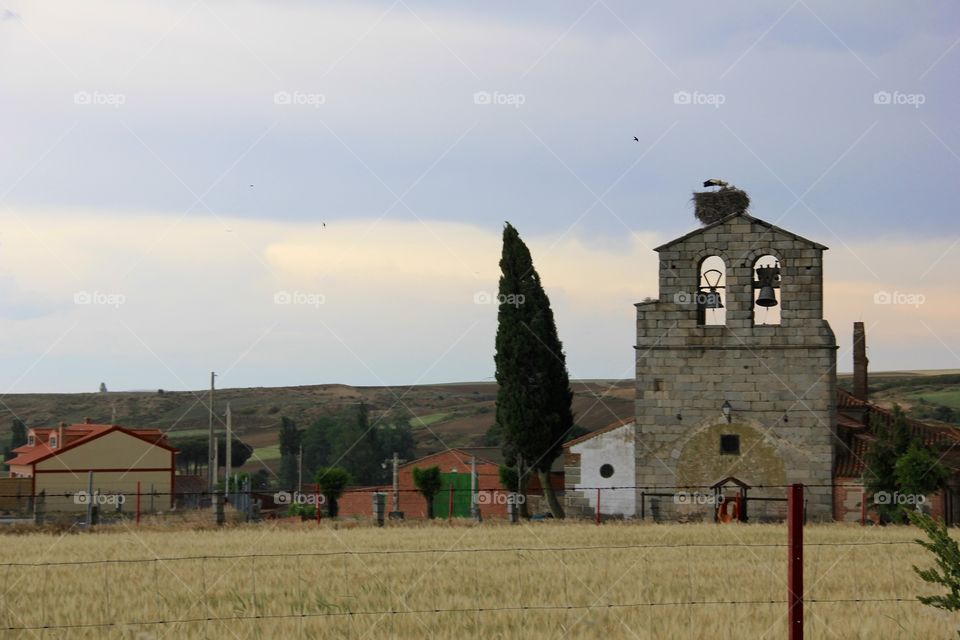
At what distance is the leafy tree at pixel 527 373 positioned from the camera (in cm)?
4162

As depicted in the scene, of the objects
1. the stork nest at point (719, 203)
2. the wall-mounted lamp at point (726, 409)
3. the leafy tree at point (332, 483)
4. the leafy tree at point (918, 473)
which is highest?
the stork nest at point (719, 203)

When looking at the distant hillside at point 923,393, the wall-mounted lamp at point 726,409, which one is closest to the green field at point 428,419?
the distant hillside at point 923,393

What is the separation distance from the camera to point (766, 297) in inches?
1454

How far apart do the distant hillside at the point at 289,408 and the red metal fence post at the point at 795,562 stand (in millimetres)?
106019

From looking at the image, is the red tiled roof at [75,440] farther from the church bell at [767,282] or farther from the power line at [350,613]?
the power line at [350,613]

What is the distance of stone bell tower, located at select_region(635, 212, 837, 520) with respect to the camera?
36.9 meters

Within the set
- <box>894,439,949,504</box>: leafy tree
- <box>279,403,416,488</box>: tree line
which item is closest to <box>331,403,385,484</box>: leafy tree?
<box>279,403,416,488</box>: tree line

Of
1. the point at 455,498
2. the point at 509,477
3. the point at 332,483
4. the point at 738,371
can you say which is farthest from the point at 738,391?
the point at 455,498

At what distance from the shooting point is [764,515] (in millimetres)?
36750

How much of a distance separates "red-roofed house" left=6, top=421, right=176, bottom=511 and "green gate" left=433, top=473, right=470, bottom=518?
11551 mm

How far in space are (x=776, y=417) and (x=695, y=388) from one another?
2.35m

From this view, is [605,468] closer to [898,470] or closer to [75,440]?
[898,470]

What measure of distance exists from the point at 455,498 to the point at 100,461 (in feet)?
48.2

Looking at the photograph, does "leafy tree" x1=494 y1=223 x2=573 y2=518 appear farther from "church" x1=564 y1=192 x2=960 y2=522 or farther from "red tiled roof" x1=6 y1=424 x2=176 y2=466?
"red tiled roof" x1=6 y1=424 x2=176 y2=466
